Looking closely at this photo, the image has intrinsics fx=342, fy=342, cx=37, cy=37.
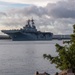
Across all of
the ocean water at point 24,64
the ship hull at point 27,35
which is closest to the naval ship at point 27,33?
the ship hull at point 27,35

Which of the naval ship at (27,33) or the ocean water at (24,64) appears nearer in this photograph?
the ocean water at (24,64)

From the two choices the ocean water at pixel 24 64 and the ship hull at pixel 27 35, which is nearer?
the ocean water at pixel 24 64

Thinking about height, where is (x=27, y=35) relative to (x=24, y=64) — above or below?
above

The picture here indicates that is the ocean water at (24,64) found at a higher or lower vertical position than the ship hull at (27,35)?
lower

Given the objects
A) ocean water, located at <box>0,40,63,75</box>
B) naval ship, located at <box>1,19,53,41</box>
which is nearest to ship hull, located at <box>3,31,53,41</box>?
naval ship, located at <box>1,19,53,41</box>

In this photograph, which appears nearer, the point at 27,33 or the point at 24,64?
the point at 24,64

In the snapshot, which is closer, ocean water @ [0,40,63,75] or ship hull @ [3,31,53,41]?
ocean water @ [0,40,63,75]

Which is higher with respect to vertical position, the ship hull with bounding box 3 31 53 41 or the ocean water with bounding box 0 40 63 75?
the ship hull with bounding box 3 31 53 41

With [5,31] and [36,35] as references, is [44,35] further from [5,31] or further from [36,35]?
[5,31]

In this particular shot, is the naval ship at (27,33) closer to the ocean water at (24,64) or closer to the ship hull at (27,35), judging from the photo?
the ship hull at (27,35)

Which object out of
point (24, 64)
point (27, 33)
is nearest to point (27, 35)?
point (27, 33)

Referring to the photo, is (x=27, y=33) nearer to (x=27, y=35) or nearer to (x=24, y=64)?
(x=27, y=35)

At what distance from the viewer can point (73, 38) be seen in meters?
21.2

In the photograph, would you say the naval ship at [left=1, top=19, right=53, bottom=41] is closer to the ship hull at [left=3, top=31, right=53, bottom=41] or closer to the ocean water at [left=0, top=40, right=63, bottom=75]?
the ship hull at [left=3, top=31, right=53, bottom=41]
